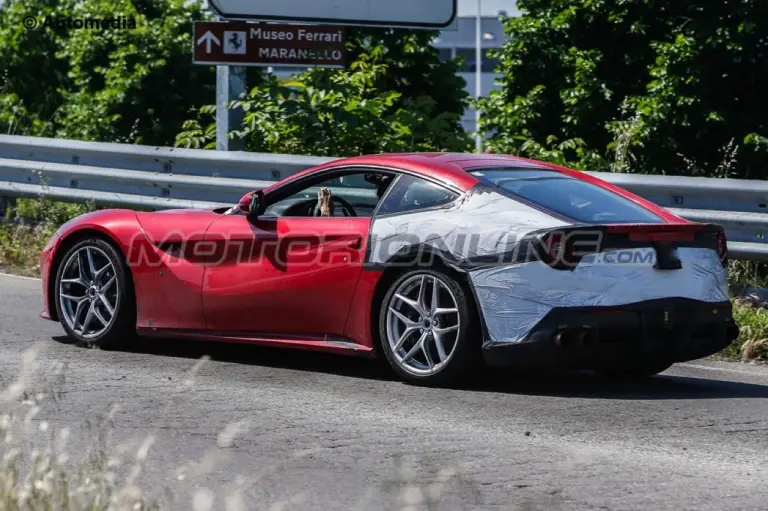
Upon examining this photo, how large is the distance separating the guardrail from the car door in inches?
126

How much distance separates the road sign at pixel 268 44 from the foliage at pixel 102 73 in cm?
487

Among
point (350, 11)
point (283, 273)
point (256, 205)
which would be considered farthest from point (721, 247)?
point (350, 11)

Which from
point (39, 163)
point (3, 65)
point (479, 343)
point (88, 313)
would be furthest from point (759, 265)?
point (3, 65)

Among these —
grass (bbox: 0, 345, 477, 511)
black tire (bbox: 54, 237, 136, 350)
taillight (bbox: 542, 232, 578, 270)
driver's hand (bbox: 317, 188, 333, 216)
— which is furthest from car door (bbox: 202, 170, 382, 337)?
grass (bbox: 0, 345, 477, 511)

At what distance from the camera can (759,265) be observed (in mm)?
10469

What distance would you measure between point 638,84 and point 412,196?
14752 mm

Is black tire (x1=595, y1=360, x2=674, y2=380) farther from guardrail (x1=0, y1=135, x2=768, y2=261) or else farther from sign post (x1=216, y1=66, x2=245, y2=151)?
sign post (x1=216, y1=66, x2=245, y2=151)

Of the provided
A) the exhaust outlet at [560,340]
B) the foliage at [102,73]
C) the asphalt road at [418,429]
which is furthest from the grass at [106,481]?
the foliage at [102,73]

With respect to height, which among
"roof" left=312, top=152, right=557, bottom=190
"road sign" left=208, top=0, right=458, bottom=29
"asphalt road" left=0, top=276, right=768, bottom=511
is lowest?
"asphalt road" left=0, top=276, right=768, bottom=511

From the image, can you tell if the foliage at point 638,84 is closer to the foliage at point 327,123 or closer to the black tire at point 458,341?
the foliage at point 327,123

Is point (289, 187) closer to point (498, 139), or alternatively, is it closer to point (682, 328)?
point (682, 328)

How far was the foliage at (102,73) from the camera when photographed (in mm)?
19578

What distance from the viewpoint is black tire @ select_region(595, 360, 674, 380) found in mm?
7677

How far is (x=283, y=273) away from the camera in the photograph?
7.86 m
